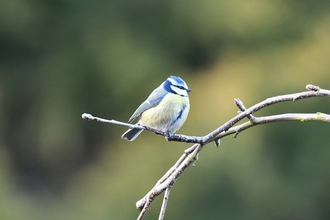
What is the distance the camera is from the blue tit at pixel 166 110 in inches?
53.4

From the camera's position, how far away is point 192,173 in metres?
3.29

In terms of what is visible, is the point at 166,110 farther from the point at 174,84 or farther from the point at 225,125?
the point at 225,125

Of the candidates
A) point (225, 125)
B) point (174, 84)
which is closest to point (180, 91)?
point (174, 84)

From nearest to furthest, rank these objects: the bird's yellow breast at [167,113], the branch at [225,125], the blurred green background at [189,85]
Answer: the branch at [225,125] → the bird's yellow breast at [167,113] → the blurred green background at [189,85]

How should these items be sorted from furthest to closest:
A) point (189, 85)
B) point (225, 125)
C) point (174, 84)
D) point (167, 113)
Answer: point (189, 85), point (174, 84), point (167, 113), point (225, 125)

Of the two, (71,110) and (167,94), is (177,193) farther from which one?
(167,94)

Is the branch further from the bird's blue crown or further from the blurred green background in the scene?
the blurred green background

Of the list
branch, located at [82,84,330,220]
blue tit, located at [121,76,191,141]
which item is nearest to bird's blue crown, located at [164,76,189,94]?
blue tit, located at [121,76,191,141]

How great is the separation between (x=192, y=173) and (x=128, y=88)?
77 cm

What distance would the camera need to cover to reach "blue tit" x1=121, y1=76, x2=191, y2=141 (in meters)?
1.36

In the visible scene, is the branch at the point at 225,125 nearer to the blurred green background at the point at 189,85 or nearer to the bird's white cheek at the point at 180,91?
the bird's white cheek at the point at 180,91

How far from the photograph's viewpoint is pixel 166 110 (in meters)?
1.37

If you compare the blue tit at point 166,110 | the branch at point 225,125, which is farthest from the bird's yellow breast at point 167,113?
the branch at point 225,125

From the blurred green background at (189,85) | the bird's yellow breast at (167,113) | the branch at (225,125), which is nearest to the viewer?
the branch at (225,125)
